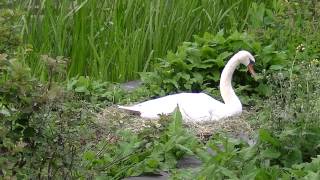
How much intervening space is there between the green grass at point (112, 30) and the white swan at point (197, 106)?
127cm

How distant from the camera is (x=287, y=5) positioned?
7633 mm

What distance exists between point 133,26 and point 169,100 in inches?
73.1

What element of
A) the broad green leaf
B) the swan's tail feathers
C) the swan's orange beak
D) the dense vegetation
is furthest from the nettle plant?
the broad green leaf

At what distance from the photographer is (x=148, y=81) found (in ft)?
22.4

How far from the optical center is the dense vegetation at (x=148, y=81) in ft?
13.5

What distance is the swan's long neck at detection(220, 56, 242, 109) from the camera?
6176mm

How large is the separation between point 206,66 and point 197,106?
0.85 m

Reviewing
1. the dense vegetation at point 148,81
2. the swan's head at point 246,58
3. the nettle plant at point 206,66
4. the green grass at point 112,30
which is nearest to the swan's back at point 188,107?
the dense vegetation at point 148,81

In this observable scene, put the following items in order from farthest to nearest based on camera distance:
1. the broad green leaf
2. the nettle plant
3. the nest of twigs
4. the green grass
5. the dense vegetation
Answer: the green grass < the nettle plant < the nest of twigs < the broad green leaf < the dense vegetation

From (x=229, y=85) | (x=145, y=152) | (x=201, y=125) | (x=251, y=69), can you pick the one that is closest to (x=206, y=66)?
(x=251, y=69)

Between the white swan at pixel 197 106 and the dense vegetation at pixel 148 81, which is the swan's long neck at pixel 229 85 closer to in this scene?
the white swan at pixel 197 106

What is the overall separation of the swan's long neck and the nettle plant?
37 centimetres

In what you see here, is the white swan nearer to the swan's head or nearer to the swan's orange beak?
the swan's head

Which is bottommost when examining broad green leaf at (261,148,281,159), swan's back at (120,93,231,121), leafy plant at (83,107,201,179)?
swan's back at (120,93,231,121)
